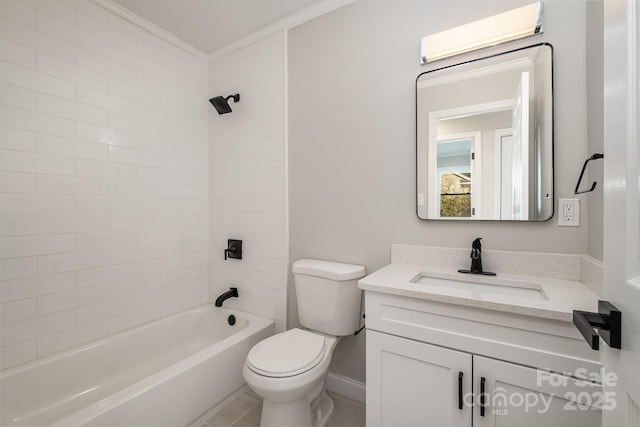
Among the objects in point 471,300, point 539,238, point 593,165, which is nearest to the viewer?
point 471,300

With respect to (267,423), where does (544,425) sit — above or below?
above

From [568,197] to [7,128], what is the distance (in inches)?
108

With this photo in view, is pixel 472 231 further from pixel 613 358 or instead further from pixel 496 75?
pixel 613 358

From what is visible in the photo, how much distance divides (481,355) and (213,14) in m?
2.48

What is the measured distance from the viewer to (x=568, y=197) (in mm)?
1260

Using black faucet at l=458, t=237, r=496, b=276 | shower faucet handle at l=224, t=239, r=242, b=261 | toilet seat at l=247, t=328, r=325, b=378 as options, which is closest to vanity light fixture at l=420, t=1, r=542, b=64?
black faucet at l=458, t=237, r=496, b=276

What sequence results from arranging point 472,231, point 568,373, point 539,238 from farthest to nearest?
point 472,231
point 539,238
point 568,373

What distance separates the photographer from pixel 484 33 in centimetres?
139

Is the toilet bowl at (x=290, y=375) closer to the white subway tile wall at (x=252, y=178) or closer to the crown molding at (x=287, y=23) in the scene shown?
the white subway tile wall at (x=252, y=178)

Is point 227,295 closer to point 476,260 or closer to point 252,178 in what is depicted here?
point 252,178

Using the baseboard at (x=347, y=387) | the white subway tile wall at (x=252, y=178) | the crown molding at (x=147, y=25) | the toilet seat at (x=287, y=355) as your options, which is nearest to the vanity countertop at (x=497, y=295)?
the toilet seat at (x=287, y=355)

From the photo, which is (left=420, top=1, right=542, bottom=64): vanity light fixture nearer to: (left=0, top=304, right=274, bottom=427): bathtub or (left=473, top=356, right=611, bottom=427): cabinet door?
(left=473, top=356, right=611, bottom=427): cabinet door

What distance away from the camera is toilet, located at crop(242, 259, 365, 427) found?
4.18ft

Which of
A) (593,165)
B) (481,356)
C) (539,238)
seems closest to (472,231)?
(539,238)
